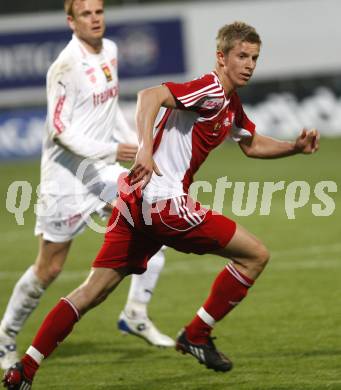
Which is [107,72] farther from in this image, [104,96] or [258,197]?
[258,197]

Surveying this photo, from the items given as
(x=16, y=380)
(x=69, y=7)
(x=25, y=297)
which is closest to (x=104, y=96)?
(x=69, y=7)

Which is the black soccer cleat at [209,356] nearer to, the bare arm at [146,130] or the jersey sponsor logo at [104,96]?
the bare arm at [146,130]

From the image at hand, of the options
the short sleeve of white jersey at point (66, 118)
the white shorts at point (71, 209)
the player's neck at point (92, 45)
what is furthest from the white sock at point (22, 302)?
the player's neck at point (92, 45)

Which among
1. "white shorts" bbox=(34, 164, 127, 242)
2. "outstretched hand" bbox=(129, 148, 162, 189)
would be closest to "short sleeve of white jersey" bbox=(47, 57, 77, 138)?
"white shorts" bbox=(34, 164, 127, 242)

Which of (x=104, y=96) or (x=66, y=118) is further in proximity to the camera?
(x=104, y=96)

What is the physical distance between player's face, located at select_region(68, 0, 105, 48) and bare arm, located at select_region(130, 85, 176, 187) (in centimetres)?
194

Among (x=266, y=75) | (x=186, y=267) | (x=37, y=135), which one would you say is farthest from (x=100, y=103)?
(x=266, y=75)

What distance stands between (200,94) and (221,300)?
4.35 ft

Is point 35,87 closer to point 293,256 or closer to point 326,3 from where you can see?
point 326,3

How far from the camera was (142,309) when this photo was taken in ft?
26.3

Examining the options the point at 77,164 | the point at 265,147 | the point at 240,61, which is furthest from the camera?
the point at 77,164

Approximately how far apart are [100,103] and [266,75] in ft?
56.2

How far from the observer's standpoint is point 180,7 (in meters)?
23.9

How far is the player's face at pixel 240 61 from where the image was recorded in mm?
6270
